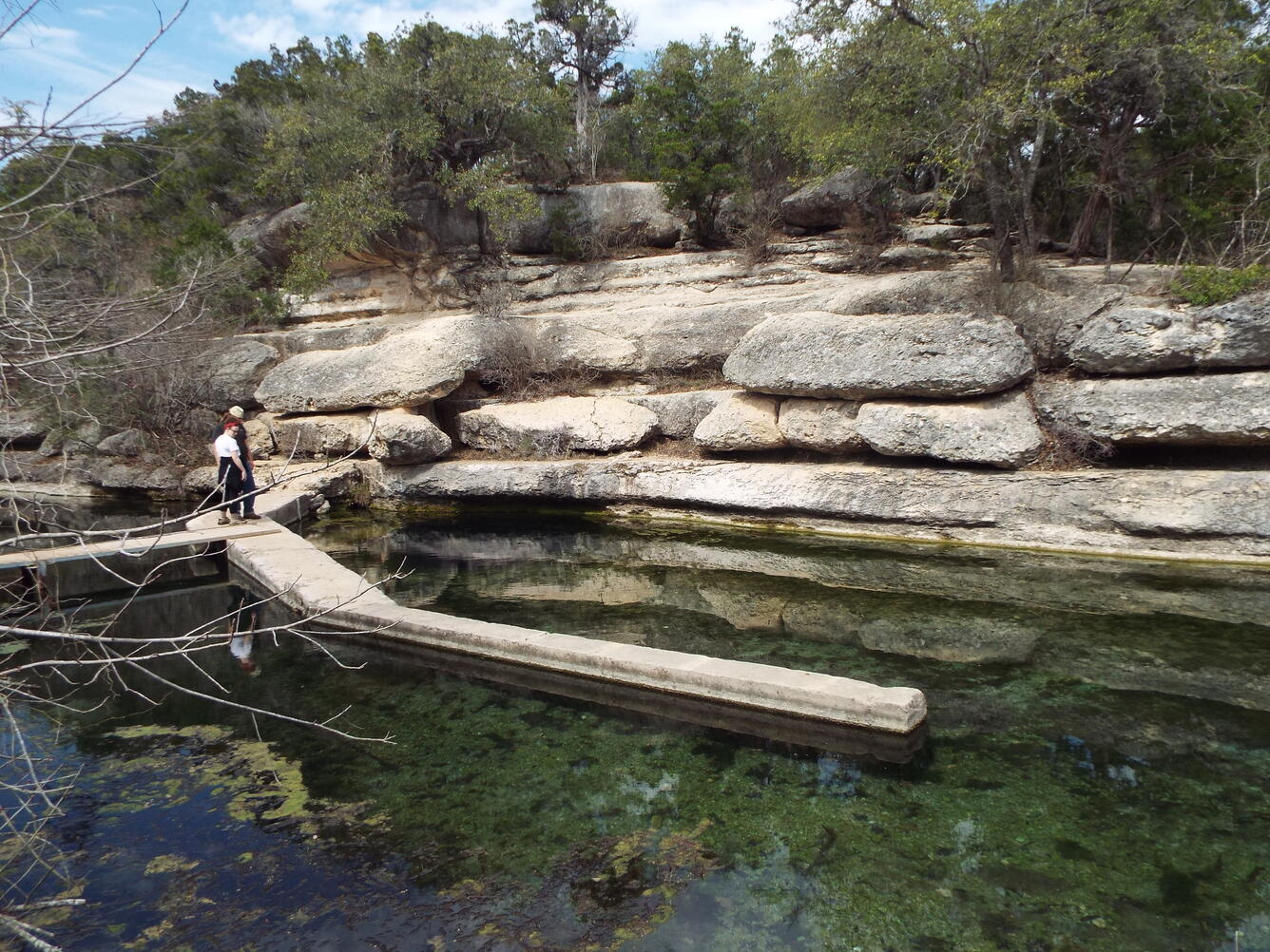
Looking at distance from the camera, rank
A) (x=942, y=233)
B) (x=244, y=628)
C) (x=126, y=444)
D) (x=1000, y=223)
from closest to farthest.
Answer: (x=244, y=628) < (x=1000, y=223) < (x=942, y=233) < (x=126, y=444)

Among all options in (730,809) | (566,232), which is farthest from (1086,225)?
(730,809)

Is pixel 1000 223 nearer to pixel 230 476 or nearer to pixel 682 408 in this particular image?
pixel 682 408

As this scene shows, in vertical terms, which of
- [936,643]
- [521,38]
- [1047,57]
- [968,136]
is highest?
[521,38]

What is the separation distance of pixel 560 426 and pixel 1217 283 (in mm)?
8320

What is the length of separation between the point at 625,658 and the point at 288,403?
34.9 ft

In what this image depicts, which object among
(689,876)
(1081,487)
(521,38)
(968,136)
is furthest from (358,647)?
(521,38)

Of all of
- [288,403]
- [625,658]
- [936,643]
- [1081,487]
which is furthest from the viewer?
[288,403]

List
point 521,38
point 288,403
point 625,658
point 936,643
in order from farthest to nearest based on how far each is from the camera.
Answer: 1. point 521,38
2. point 288,403
3. point 936,643
4. point 625,658

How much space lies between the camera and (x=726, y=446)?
11609 mm

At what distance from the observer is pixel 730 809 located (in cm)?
430

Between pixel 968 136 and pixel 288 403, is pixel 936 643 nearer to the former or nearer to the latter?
pixel 968 136

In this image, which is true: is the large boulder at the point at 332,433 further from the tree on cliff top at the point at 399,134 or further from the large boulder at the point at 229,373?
the tree on cliff top at the point at 399,134

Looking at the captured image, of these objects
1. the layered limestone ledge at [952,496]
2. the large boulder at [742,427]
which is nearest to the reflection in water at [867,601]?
the layered limestone ledge at [952,496]

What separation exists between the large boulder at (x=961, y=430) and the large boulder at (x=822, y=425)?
1.56 feet
